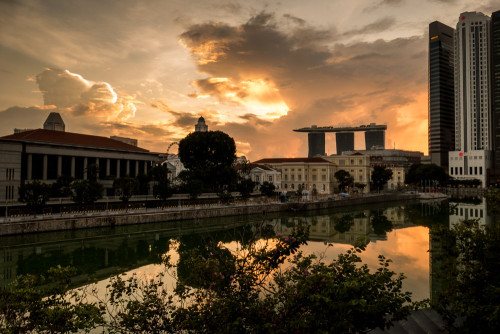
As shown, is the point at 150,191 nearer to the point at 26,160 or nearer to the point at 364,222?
the point at 26,160

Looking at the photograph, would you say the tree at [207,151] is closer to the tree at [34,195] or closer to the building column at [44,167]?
the building column at [44,167]

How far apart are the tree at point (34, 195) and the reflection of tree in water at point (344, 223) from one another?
33.8 m

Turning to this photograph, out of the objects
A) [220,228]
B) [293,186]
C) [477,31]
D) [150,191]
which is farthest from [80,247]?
[477,31]

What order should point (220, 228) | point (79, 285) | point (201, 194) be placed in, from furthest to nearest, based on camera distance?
point (201, 194)
point (220, 228)
point (79, 285)

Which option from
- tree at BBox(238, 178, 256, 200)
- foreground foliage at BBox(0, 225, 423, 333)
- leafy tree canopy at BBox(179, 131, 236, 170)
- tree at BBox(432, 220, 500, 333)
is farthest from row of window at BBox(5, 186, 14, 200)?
tree at BBox(432, 220, 500, 333)

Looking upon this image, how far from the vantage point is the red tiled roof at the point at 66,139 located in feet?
163

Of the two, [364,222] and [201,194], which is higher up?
[201,194]

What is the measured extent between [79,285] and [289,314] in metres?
16.5

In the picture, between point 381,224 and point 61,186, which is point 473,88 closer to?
point 381,224

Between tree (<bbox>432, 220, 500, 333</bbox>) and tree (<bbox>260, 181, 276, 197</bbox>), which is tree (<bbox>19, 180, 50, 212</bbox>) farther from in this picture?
tree (<bbox>260, 181, 276, 197</bbox>)

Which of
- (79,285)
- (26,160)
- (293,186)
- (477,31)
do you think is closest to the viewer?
(79,285)

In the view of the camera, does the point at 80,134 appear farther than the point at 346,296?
Yes

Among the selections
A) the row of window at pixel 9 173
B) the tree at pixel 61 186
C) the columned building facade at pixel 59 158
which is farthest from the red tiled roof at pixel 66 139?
the tree at pixel 61 186

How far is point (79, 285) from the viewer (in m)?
19.4
